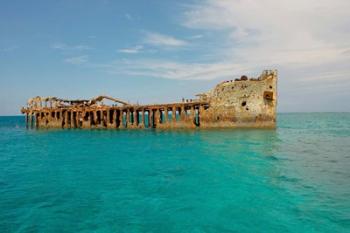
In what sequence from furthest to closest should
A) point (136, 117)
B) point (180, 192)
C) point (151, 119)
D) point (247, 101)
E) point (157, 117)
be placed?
point (136, 117) → point (151, 119) → point (157, 117) → point (247, 101) → point (180, 192)

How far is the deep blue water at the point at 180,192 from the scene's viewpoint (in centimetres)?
940

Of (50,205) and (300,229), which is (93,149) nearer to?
(50,205)

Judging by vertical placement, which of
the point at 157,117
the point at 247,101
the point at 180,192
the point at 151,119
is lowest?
the point at 180,192

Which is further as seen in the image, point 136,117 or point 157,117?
point 136,117

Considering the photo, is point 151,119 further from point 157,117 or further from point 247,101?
point 247,101

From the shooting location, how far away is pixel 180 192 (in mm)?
12625

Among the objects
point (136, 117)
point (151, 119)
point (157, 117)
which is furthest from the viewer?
point (136, 117)

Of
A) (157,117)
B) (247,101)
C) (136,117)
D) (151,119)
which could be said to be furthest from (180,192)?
(136,117)

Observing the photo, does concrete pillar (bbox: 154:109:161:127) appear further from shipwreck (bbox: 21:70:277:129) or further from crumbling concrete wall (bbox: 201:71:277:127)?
crumbling concrete wall (bbox: 201:71:277:127)

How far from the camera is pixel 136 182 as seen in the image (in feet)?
46.9

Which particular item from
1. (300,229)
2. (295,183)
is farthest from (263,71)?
(300,229)

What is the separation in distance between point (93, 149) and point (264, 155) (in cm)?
1445

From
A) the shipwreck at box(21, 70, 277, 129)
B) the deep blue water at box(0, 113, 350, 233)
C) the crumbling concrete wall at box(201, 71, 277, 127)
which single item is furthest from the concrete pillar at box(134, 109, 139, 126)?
the deep blue water at box(0, 113, 350, 233)

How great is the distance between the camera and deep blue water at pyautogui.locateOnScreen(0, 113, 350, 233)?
9.40 m
